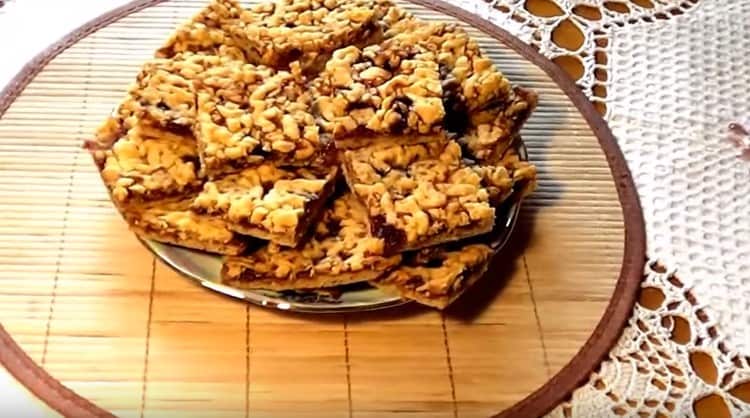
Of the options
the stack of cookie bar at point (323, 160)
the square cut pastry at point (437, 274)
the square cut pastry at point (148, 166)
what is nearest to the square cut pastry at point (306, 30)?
the stack of cookie bar at point (323, 160)

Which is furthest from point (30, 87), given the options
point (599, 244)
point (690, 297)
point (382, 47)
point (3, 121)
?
point (690, 297)

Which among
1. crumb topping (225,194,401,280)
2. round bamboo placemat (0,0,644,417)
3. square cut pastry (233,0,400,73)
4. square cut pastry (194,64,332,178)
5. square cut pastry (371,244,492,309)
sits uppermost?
square cut pastry (233,0,400,73)

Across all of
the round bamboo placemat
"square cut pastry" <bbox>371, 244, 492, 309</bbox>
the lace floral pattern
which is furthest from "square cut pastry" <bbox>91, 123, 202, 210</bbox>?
the lace floral pattern

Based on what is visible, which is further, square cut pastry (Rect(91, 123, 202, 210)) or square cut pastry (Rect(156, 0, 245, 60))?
square cut pastry (Rect(156, 0, 245, 60))

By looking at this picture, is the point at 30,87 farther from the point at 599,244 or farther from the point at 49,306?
the point at 599,244

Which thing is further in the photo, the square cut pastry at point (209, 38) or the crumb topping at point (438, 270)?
the square cut pastry at point (209, 38)

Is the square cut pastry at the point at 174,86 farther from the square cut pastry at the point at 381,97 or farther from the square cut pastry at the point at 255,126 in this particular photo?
the square cut pastry at the point at 381,97

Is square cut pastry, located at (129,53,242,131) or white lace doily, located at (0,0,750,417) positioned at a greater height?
square cut pastry, located at (129,53,242,131)

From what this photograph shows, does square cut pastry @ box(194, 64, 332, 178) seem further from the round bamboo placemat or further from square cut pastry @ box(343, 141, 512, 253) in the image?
the round bamboo placemat

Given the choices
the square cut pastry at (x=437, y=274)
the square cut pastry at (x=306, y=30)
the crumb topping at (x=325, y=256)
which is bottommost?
the square cut pastry at (x=437, y=274)
